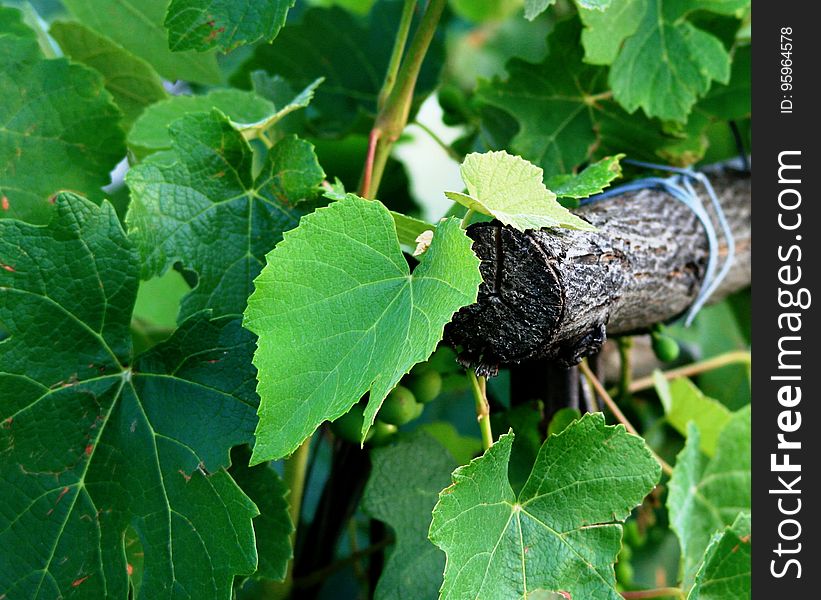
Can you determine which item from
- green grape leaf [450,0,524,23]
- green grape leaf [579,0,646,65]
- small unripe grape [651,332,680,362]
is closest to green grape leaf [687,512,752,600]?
small unripe grape [651,332,680,362]

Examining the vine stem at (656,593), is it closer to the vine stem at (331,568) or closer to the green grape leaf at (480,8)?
the vine stem at (331,568)

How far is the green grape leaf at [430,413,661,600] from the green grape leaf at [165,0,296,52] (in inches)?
14.5

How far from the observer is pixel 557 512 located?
0.63 m

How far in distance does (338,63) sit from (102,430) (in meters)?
0.66

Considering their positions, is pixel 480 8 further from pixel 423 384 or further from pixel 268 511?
pixel 268 511

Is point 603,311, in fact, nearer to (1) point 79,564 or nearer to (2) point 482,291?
(2) point 482,291

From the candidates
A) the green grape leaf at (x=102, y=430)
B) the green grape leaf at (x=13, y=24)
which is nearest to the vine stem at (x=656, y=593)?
the green grape leaf at (x=102, y=430)

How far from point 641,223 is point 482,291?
27cm

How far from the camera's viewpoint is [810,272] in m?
0.76

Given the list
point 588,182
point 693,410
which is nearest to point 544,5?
point 588,182

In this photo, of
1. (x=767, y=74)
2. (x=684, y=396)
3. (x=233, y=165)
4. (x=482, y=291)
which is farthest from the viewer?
(x=684, y=396)

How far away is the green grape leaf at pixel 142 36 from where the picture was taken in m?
0.93

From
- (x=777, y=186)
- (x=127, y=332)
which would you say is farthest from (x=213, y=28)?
(x=777, y=186)

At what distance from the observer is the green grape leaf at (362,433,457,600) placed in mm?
725
